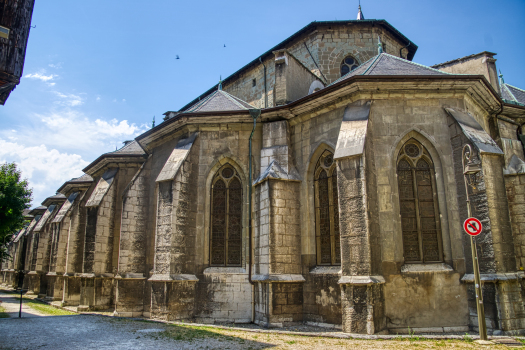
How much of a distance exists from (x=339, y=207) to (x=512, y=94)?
9.45 meters

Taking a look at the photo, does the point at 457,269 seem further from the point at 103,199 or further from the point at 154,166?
the point at 103,199

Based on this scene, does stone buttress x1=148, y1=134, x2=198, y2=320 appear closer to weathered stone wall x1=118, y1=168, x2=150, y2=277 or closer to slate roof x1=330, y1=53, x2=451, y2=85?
weathered stone wall x1=118, y1=168, x2=150, y2=277

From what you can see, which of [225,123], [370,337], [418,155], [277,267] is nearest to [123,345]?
[277,267]

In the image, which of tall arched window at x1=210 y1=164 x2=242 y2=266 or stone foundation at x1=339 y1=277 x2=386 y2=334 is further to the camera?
tall arched window at x1=210 y1=164 x2=242 y2=266

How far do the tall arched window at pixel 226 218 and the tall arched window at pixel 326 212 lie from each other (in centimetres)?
241

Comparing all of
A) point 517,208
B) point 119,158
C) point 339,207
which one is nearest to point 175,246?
point 339,207

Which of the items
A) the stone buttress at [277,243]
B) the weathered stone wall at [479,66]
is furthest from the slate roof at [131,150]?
the weathered stone wall at [479,66]

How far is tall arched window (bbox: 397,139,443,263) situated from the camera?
9258 millimetres

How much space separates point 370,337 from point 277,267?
3.01m

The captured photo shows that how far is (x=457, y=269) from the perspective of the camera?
8.88 m

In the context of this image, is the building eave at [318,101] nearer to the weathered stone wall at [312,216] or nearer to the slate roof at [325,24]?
the weathered stone wall at [312,216]

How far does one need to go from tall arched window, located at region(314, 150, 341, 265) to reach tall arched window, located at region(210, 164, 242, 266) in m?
2.41

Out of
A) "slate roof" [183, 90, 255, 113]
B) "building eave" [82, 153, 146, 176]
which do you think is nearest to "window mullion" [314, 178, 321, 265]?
"slate roof" [183, 90, 255, 113]

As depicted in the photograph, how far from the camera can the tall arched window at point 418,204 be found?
9.26m
